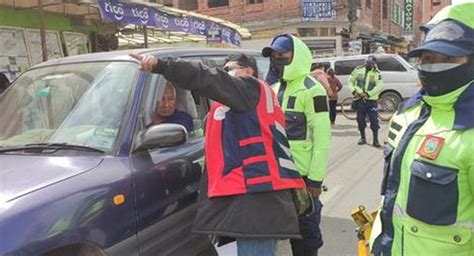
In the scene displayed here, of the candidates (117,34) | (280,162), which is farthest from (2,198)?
(117,34)

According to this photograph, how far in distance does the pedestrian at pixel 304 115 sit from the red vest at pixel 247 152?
100 centimetres

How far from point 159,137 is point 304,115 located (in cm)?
133

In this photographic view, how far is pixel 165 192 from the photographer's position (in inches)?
116

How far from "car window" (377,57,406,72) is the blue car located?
1443 centimetres

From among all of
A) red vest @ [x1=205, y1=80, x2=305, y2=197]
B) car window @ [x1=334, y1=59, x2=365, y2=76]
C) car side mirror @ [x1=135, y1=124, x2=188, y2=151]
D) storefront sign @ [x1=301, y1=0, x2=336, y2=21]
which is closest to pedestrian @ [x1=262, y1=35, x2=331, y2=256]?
red vest @ [x1=205, y1=80, x2=305, y2=197]

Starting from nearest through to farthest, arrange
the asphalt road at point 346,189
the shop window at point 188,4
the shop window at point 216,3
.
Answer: the asphalt road at point 346,189 < the shop window at point 216,3 < the shop window at point 188,4

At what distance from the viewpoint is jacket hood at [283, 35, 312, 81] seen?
3.71m

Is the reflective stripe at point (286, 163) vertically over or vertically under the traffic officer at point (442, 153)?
under

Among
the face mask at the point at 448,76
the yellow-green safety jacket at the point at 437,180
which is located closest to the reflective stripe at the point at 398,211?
the yellow-green safety jacket at the point at 437,180

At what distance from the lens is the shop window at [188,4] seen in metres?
34.1

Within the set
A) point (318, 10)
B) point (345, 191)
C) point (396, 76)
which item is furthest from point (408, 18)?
point (345, 191)

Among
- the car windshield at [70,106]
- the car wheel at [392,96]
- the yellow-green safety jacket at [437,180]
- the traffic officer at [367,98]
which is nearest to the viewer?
the yellow-green safety jacket at [437,180]

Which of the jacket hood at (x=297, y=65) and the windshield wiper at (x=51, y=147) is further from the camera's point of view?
the jacket hood at (x=297, y=65)

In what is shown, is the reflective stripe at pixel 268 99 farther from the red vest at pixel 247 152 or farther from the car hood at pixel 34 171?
the car hood at pixel 34 171
